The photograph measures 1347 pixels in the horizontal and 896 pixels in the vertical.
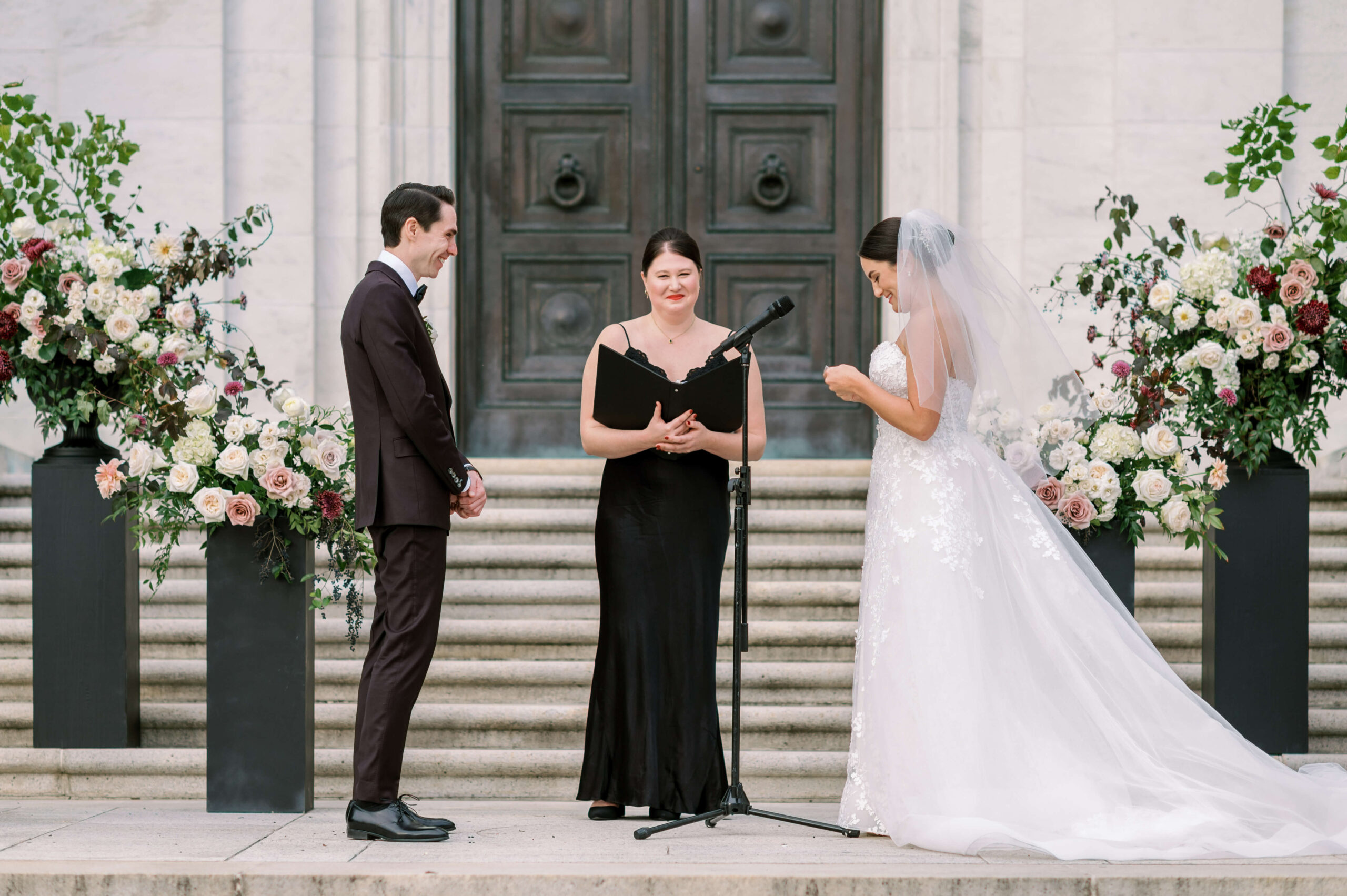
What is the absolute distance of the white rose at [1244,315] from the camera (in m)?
5.48

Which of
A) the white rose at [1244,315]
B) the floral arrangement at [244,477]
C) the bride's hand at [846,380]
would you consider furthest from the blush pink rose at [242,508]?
the white rose at [1244,315]

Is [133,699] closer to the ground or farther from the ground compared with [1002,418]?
closer to the ground

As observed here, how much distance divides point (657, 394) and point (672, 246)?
58 cm

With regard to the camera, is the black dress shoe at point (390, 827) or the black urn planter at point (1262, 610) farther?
the black urn planter at point (1262, 610)

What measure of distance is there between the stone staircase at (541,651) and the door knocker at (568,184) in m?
2.04

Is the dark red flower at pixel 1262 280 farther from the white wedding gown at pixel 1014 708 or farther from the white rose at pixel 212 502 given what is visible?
the white rose at pixel 212 502

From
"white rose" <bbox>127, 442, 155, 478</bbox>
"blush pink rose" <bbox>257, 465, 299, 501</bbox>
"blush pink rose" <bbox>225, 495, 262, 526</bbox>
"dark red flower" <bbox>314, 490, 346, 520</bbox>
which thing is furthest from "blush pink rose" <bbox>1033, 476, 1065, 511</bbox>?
"white rose" <bbox>127, 442, 155, 478</bbox>

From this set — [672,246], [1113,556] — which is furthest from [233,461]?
[1113,556]

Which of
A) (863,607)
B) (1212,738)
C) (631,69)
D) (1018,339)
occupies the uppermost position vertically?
(631,69)

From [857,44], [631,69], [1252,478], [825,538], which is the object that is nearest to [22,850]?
[825,538]

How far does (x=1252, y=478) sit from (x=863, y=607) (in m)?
1.98

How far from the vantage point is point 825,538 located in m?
7.47

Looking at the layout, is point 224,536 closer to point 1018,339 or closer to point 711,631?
point 711,631

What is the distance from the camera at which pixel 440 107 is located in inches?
347
